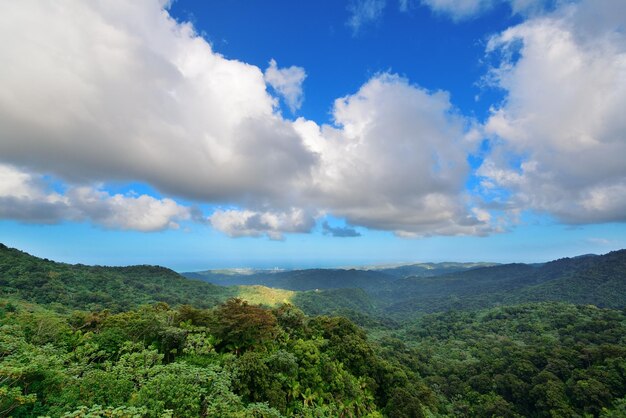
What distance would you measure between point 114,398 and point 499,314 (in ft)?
603

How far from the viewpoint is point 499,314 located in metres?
155

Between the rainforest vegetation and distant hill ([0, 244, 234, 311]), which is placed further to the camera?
distant hill ([0, 244, 234, 311])

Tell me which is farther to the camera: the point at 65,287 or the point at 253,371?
the point at 65,287

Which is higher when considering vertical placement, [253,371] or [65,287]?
[65,287]

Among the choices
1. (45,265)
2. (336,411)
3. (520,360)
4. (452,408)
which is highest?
(45,265)

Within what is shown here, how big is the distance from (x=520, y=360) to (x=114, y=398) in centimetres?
8090

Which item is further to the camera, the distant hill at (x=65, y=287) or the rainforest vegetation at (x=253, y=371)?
the distant hill at (x=65, y=287)

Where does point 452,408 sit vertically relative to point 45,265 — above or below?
below

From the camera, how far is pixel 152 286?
16850 cm

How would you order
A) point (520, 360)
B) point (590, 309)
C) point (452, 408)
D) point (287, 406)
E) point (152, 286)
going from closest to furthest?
point (287, 406)
point (452, 408)
point (520, 360)
point (590, 309)
point (152, 286)

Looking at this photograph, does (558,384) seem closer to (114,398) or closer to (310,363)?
(310,363)

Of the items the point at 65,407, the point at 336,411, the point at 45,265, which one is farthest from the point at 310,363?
the point at 45,265

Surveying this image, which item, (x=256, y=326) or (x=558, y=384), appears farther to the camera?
(x=558, y=384)

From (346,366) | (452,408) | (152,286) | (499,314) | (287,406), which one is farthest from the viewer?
(152,286)
